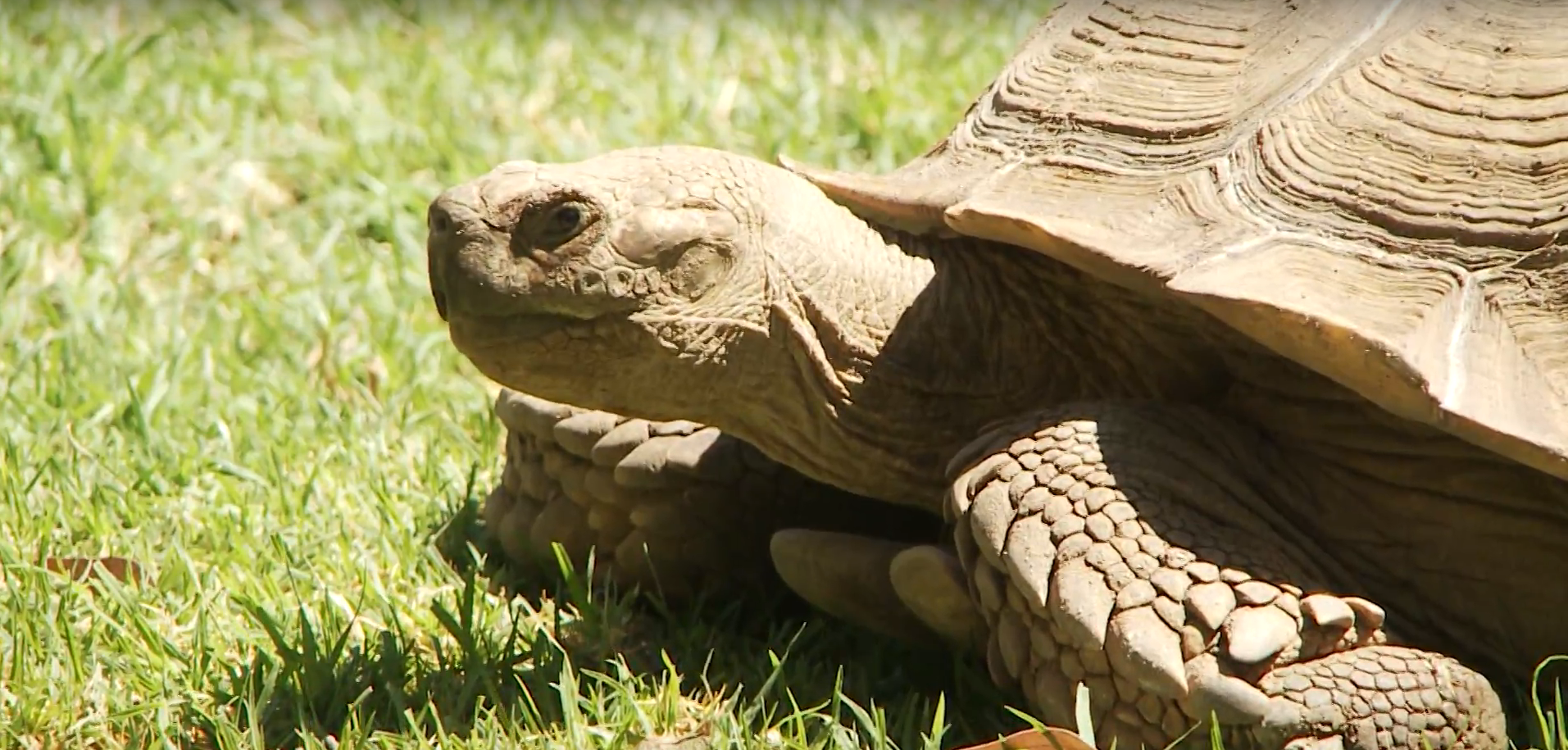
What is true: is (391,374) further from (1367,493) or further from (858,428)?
(1367,493)

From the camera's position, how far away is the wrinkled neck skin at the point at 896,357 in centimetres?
294

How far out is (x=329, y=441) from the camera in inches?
152

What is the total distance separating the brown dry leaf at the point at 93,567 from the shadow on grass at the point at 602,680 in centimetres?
29

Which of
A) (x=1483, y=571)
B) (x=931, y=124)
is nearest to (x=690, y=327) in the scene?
(x=1483, y=571)

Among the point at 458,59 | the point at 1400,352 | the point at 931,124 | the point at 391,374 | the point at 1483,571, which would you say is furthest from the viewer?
the point at 458,59

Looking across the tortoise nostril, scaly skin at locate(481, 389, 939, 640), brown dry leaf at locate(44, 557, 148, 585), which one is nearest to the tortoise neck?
scaly skin at locate(481, 389, 939, 640)

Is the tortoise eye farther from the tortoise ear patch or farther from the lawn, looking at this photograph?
the lawn

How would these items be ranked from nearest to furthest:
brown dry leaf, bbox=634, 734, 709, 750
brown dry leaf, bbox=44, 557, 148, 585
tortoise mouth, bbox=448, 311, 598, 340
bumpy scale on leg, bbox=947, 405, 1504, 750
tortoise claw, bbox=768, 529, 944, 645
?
bumpy scale on leg, bbox=947, 405, 1504, 750 < brown dry leaf, bbox=634, 734, 709, 750 < tortoise mouth, bbox=448, 311, 598, 340 < tortoise claw, bbox=768, 529, 944, 645 < brown dry leaf, bbox=44, 557, 148, 585

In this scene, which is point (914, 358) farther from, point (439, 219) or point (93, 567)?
point (93, 567)

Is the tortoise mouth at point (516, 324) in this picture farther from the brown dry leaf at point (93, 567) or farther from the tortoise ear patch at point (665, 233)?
the brown dry leaf at point (93, 567)

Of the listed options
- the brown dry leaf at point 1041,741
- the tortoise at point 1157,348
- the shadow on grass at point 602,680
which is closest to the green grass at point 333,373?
the shadow on grass at point 602,680

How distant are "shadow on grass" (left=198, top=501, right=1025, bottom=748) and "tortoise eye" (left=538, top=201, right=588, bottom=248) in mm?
605

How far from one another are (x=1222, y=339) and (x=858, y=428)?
565mm

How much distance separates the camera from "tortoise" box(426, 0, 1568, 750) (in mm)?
2471
